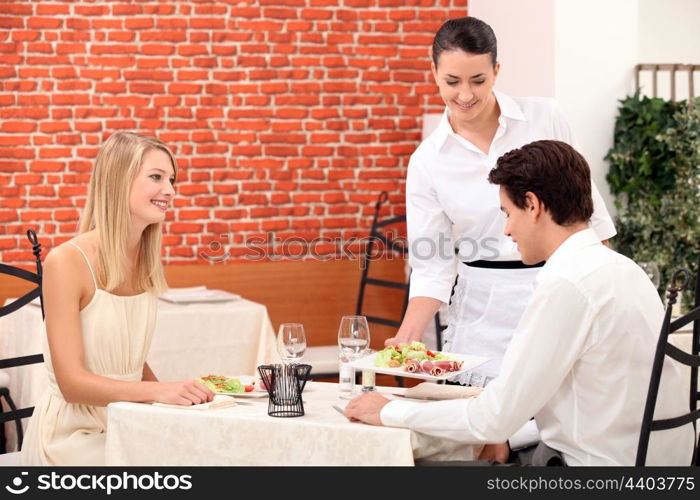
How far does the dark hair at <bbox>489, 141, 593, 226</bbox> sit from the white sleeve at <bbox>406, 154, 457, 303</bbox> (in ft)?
2.58

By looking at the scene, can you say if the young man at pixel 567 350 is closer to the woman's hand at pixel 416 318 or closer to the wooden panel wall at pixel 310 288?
the woman's hand at pixel 416 318

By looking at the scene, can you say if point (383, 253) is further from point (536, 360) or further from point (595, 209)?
point (536, 360)

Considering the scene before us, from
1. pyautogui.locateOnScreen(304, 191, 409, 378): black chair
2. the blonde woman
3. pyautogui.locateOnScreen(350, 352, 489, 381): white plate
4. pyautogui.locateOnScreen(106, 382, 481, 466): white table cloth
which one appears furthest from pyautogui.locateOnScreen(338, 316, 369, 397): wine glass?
pyautogui.locateOnScreen(304, 191, 409, 378): black chair

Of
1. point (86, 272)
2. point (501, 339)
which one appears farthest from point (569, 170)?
point (86, 272)

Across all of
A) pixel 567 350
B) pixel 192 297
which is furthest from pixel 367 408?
pixel 192 297

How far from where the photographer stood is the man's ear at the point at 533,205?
6.18 feet

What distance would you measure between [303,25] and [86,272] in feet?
11.4

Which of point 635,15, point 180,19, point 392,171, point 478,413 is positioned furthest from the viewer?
point 392,171

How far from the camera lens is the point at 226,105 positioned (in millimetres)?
5473

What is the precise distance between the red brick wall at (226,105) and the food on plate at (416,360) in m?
3.42

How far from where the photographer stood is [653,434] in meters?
1.87

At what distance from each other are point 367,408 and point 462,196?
900 millimetres

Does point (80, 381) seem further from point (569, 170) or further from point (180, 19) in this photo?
point (180, 19)

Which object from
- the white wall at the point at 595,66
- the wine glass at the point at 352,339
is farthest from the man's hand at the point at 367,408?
the white wall at the point at 595,66
